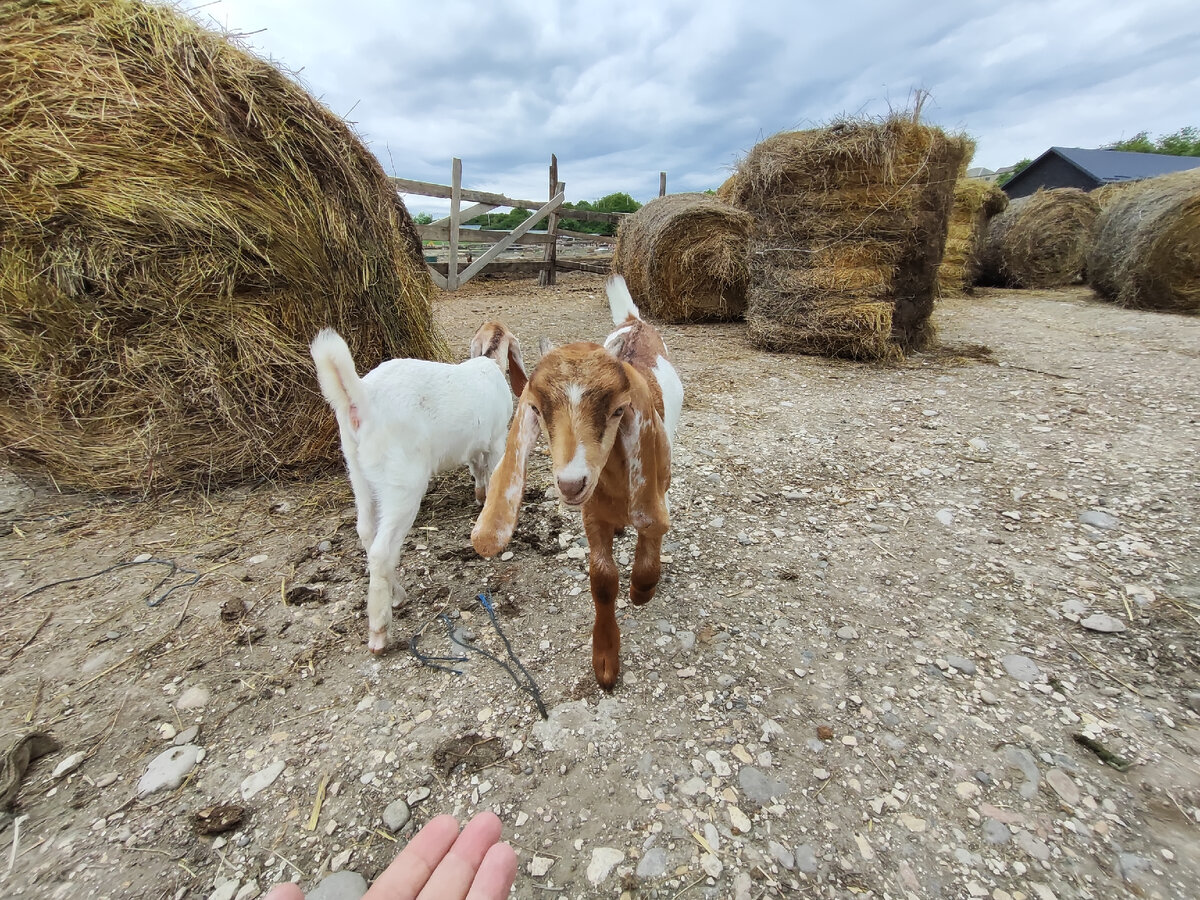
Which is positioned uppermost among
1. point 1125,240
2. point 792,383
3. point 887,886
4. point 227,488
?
point 1125,240

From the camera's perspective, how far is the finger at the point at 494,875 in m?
1.21

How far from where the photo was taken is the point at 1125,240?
31.8 ft

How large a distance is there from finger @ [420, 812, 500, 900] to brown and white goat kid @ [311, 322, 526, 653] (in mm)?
1089

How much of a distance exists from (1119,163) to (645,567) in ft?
107

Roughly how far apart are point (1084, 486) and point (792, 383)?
2748 mm

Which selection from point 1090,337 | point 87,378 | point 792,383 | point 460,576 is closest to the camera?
point 460,576

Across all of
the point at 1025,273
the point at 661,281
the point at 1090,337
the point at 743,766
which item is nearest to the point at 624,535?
the point at 743,766

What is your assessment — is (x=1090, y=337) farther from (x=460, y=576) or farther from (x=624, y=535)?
(x=460, y=576)

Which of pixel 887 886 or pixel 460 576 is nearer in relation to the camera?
pixel 887 886

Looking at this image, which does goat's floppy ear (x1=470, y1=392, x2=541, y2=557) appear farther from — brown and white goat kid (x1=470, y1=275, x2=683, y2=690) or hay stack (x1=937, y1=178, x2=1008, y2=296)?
hay stack (x1=937, y1=178, x2=1008, y2=296)

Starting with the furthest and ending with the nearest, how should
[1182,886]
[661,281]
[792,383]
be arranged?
[661,281] < [792,383] < [1182,886]

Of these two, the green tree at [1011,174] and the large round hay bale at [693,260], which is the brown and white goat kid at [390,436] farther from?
the green tree at [1011,174]

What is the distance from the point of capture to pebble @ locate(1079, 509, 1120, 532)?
2.86m

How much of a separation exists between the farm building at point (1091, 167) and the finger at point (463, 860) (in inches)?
1126
